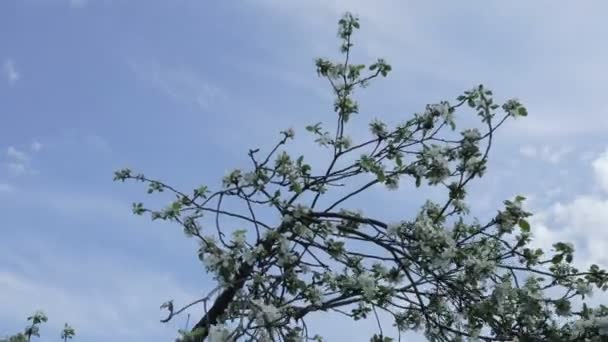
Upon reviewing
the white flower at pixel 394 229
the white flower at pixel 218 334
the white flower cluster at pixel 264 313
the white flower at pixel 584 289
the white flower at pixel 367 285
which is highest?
the white flower at pixel 394 229

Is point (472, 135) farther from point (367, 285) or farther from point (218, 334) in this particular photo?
point (218, 334)

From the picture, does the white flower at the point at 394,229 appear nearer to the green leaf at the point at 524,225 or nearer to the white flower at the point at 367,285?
the white flower at the point at 367,285

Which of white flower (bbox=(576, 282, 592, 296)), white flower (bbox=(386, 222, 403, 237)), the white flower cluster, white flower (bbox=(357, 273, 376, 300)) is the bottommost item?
the white flower cluster

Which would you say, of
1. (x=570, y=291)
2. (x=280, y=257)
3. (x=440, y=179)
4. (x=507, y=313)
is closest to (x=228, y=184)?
(x=280, y=257)

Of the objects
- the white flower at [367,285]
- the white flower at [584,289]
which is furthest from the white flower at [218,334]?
the white flower at [584,289]

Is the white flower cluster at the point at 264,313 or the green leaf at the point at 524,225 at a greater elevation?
the green leaf at the point at 524,225

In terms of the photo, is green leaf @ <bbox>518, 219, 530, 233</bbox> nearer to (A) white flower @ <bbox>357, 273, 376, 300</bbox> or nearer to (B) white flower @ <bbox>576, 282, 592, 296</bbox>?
(B) white flower @ <bbox>576, 282, 592, 296</bbox>

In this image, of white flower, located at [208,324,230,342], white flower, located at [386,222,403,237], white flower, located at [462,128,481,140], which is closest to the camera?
white flower, located at [208,324,230,342]

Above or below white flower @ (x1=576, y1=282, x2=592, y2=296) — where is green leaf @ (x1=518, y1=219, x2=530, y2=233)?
above

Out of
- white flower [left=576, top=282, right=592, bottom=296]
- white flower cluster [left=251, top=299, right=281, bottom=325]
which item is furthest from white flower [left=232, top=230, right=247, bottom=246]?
white flower [left=576, top=282, right=592, bottom=296]

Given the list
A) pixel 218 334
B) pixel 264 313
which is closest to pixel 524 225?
pixel 264 313

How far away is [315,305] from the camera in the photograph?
496 centimetres

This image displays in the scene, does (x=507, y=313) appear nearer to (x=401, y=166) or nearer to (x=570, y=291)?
(x=570, y=291)

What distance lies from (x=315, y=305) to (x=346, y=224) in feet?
2.81
